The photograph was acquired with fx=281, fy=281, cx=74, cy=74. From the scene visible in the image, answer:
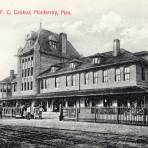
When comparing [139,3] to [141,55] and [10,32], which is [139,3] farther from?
[141,55]

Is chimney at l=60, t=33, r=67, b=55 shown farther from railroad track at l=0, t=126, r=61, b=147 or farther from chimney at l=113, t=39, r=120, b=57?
railroad track at l=0, t=126, r=61, b=147

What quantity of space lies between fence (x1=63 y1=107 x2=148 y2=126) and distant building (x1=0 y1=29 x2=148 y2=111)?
5109 millimetres

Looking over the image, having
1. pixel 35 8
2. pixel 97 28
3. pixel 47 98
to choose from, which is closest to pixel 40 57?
pixel 47 98

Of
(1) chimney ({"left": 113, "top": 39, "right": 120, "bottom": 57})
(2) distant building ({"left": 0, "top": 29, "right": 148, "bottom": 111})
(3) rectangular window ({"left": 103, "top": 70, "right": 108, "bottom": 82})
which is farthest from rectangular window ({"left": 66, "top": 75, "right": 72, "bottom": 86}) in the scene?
(1) chimney ({"left": 113, "top": 39, "right": 120, "bottom": 57})

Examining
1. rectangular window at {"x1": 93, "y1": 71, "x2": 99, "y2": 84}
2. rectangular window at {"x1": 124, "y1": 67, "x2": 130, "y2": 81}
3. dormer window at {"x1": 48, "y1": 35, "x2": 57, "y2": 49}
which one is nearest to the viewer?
rectangular window at {"x1": 124, "y1": 67, "x2": 130, "y2": 81}

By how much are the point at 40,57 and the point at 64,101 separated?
7726mm

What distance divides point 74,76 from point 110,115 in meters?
13.7

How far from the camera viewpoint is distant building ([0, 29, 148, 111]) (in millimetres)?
22672

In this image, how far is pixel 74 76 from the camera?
92.3ft

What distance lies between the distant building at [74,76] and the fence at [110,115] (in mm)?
5109

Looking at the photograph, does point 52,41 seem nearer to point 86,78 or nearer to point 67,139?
point 86,78

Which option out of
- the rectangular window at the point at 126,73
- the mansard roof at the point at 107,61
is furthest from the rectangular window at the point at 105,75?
the rectangular window at the point at 126,73

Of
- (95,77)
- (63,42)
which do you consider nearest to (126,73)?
(95,77)

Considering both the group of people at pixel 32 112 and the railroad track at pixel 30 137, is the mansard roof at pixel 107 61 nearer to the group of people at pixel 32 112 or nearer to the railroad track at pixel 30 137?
the group of people at pixel 32 112
